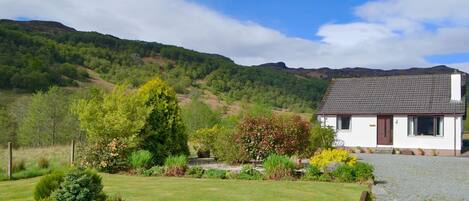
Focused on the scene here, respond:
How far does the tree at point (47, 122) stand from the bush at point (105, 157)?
14080 mm

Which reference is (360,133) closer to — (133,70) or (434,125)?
(434,125)

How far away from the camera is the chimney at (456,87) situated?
101ft

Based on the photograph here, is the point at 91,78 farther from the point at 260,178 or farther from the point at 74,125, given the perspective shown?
the point at 260,178

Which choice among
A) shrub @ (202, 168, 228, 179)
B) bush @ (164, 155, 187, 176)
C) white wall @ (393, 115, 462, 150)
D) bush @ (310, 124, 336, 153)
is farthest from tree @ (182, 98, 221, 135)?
shrub @ (202, 168, 228, 179)

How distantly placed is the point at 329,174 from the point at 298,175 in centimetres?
102

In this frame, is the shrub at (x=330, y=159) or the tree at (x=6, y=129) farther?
the tree at (x=6, y=129)

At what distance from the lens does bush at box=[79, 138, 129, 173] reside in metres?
16.9

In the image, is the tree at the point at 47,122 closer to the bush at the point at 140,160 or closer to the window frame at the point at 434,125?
the bush at the point at 140,160

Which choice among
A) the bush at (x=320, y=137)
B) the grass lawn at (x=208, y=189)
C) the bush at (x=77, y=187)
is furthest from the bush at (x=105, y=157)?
the bush at (x=320, y=137)

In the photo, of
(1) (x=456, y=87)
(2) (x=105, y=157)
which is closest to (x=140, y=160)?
(2) (x=105, y=157)

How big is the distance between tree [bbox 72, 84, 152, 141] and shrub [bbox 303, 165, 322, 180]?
6.82 metres

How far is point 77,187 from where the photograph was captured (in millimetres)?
8672

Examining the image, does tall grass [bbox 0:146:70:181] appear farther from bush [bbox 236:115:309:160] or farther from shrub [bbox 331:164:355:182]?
shrub [bbox 331:164:355:182]

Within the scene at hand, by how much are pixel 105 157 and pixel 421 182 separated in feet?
35.4
